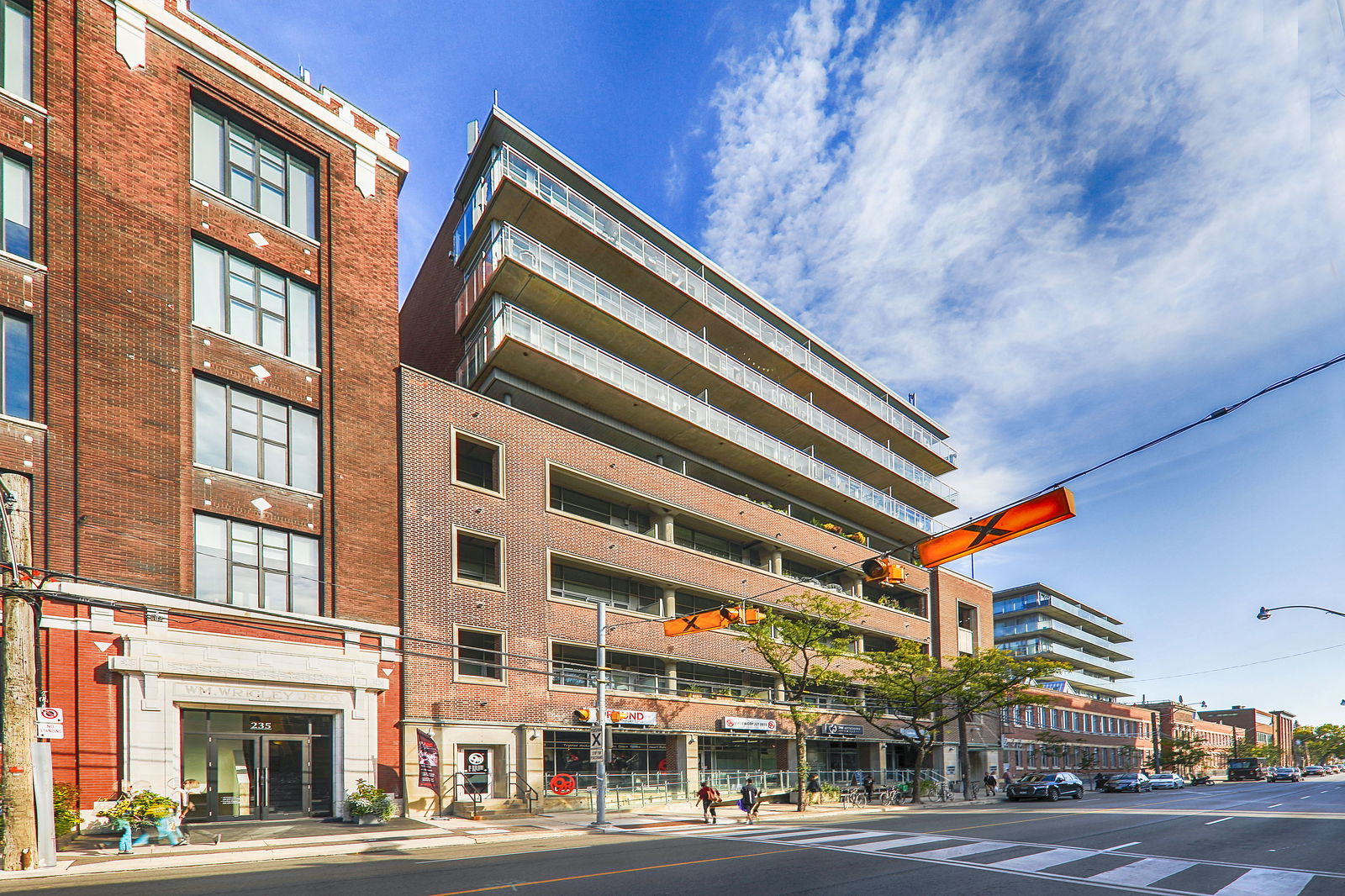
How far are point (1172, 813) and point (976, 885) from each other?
2357cm

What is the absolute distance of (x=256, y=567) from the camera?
25.3 m

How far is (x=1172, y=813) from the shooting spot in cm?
3225

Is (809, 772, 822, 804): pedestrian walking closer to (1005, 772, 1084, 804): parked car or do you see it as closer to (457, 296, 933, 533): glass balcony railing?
(1005, 772, 1084, 804): parked car

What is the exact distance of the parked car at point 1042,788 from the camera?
1702 inches

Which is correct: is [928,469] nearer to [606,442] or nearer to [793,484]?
[793,484]

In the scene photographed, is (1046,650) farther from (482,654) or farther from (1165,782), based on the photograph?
(482,654)

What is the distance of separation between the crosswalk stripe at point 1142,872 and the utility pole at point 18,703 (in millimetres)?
19366

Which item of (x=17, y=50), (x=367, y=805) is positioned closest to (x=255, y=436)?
(x=367, y=805)

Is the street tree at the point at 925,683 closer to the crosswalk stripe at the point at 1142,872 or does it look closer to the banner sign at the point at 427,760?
the banner sign at the point at 427,760

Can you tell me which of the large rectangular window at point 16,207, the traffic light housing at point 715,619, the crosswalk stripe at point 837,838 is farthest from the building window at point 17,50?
the crosswalk stripe at point 837,838

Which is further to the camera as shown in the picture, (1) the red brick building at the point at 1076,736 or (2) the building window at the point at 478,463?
(1) the red brick building at the point at 1076,736

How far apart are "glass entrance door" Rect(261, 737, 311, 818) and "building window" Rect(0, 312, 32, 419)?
1077 cm

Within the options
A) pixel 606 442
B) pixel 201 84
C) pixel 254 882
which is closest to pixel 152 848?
pixel 254 882

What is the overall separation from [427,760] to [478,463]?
11421 millimetres
